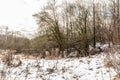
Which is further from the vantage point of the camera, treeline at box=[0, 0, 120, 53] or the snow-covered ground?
treeline at box=[0, 0, 120, 53]

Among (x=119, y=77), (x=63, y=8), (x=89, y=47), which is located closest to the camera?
(x=119, y=77)

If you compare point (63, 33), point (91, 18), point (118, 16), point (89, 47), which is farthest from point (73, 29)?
point (118, 16)

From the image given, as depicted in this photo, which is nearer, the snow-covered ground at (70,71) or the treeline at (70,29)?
the snow-covered ground at (70,71)

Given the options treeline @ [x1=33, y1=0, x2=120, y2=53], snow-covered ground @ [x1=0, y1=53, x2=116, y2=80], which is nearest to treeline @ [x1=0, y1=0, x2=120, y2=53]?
treeline @ [x1=33, y1=0, x2=120, y2=53]

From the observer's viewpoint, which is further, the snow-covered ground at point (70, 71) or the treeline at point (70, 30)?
the treeline at point (70, 30)

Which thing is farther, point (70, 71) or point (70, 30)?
point (70, 30)

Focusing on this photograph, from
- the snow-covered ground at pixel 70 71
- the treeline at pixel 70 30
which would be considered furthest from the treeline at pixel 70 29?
the snow-covered ground at pixel 70 71

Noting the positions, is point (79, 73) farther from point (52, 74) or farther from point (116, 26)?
point (116, 26)

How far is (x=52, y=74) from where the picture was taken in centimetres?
919

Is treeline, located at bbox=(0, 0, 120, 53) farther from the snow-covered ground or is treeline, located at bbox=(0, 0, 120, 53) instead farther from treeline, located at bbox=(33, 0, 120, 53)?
the snow-covered ground

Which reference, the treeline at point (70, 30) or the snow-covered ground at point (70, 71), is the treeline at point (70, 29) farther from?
the snow-covered ground at point (70, 71)

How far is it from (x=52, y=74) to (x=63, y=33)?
440 inches

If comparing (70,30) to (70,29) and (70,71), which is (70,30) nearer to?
(70,29)

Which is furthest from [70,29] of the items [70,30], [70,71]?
[70,71]
